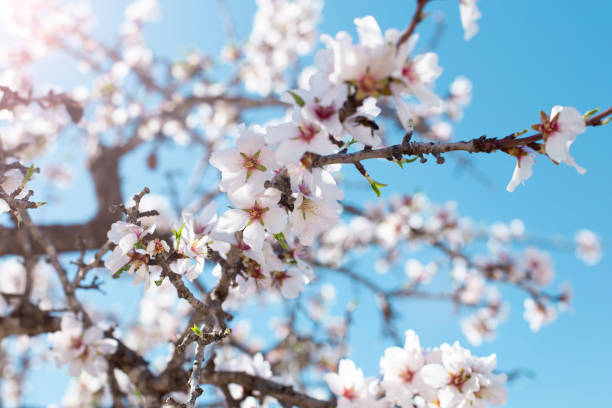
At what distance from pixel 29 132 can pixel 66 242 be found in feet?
4.76

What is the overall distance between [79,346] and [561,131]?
2.03 metres

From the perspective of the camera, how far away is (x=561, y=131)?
0.96m

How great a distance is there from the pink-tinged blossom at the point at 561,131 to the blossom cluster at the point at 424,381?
33.4 inches

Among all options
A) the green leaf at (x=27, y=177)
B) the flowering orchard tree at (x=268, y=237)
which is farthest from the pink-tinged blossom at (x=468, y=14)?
the green leaf at (x=27, y=177)

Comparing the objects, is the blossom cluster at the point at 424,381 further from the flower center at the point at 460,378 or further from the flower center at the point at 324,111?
the flower center at the point at 324,111

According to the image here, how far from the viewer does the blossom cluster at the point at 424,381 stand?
1457 millimetres

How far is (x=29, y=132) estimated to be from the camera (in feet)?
13.9

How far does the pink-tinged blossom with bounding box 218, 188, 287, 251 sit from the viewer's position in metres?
1.14

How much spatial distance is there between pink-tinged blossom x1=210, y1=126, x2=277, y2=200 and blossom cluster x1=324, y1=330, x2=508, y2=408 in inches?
36.4

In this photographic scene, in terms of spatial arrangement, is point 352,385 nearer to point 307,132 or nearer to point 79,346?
point 307,132

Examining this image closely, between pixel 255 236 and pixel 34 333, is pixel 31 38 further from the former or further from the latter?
pixel 255 236

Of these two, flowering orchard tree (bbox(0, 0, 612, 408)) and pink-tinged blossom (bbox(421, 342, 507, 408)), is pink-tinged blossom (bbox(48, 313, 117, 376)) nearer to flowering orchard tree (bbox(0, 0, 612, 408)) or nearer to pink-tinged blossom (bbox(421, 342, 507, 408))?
flowering orchard tree (bbox(0, 0, 612, 408))

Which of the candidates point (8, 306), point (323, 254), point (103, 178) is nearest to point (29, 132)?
point (103, 178)

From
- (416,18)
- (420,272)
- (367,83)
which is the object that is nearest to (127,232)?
(367,83)
